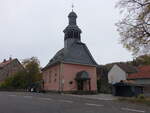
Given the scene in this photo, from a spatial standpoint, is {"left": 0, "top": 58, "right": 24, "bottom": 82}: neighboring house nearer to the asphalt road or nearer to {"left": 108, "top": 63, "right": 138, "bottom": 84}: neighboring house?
{"left": 108, "top": 63, "right": 138, "bottom": 84}: neighboring house

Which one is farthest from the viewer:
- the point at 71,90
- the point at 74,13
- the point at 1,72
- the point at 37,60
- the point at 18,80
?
the point at 1,72

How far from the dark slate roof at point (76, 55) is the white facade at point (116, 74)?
17.0 meters

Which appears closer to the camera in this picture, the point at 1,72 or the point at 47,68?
the point at 47,68

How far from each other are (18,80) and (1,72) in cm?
2322

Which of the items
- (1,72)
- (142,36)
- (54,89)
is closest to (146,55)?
(142,36)

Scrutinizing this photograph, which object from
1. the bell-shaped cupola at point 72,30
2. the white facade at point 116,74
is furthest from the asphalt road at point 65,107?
the white facade at point 116,74

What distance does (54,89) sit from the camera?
39.6 meters

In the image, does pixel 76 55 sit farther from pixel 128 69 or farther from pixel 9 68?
pixel 9 68

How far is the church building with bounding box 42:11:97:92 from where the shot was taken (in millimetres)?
37556

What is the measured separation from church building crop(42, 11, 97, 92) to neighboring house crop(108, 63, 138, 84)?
16.1 m

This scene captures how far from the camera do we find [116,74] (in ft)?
197

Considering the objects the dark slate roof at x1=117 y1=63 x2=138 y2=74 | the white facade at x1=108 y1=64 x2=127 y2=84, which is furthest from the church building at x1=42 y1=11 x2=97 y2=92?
the white facade at x1=108 y1=64 x2=127 y2=84

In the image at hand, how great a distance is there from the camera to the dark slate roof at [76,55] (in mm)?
38366

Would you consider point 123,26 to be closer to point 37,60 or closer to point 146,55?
point 146,55
